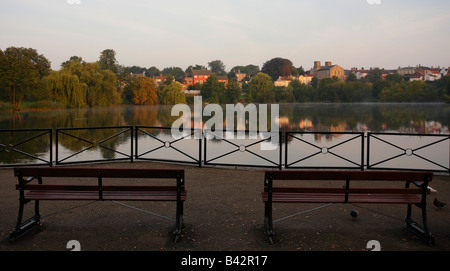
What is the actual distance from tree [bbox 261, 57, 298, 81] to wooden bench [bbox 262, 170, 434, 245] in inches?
5321

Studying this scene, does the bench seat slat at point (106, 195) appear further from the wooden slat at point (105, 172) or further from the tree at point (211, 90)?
the tree at point (211, 90)

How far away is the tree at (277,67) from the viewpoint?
138000mm

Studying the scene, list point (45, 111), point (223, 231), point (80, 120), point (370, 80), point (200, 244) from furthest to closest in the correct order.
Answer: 1. point (370, 80)
2. point (45, 111)
3. point (80, 120)
4. point (223, 231)
5. point (200, 244)

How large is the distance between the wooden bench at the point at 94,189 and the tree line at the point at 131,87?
148 ft

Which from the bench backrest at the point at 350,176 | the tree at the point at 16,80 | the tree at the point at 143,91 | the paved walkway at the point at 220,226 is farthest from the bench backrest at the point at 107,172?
the tree at the point at 143,91

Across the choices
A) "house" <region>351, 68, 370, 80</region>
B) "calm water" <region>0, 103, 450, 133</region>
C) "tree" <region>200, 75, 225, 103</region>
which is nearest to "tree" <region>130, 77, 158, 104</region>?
"calm water" <region>0, 103, 450, 133</region>

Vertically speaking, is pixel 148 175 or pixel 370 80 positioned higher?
pixel 370 80

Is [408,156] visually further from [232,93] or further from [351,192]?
[232,93]

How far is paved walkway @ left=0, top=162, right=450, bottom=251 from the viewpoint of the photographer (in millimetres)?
4109

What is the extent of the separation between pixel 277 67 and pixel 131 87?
76.4 meters

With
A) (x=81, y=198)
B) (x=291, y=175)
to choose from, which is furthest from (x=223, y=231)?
(x=81, y=198)
